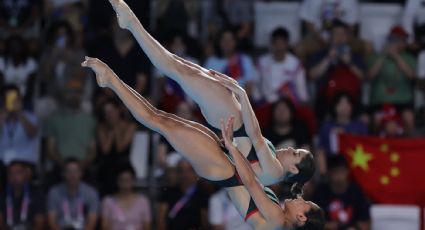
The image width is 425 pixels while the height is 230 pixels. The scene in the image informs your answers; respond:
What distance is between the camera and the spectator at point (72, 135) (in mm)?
12648

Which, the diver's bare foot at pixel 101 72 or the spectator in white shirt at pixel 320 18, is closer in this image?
the diver's bare foot at pixel 101 72

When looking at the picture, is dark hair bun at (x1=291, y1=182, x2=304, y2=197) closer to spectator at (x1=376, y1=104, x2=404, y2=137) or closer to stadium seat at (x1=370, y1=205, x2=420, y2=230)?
stadium seat at (x1=370, y1=205, x2=420, y2=230)

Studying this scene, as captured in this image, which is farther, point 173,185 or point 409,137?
point 409,137

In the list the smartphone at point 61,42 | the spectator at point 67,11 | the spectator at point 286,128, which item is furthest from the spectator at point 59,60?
the spectator at point 286,128

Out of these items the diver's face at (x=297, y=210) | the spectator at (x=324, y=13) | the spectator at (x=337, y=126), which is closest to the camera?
the diver's face at (x=297, y=210)

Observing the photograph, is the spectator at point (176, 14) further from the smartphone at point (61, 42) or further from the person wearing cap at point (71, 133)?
the person wearing cap at point (71, 133)

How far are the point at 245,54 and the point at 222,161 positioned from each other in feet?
15.1

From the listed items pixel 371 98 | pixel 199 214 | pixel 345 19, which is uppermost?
pixel 345 19

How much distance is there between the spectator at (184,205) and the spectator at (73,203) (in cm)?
74

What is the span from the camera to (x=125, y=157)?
40.8ft

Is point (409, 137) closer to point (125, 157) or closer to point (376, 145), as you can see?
point (376, 145)

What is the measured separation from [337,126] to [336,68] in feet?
2.84

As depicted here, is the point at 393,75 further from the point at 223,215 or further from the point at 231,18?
the point at 223,215

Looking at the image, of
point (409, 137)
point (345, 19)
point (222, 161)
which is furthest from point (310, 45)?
point (222, 161)
